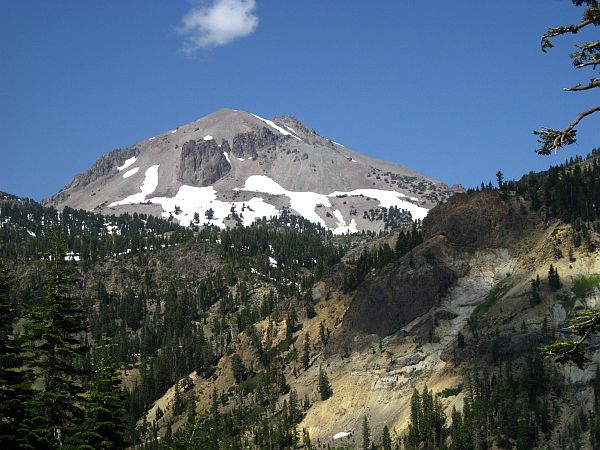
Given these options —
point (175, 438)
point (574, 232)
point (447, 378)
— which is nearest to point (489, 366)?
point (447, 378)

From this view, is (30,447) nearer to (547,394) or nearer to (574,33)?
(574,33)

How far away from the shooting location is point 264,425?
613 ft

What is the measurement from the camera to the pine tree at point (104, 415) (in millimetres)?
38938

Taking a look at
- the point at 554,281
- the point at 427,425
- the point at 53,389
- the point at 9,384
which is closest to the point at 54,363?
the point at 53,389

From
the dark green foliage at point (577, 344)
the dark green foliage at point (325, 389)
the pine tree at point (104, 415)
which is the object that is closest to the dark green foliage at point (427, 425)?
the dark green foliage at point (325, 389)

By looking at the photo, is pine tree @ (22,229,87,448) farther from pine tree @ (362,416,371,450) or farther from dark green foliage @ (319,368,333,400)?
dark green foliage @ (319,368,333,400)

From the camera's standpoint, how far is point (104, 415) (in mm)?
39906

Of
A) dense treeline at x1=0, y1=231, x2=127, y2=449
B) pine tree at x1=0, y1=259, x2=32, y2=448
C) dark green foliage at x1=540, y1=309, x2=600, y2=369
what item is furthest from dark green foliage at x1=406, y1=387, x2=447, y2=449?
dark green foliage at x1=540, y1=309, x2=600, y2=369

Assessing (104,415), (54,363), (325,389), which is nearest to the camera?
(104,415)

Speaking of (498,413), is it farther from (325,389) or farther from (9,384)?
(9,384)

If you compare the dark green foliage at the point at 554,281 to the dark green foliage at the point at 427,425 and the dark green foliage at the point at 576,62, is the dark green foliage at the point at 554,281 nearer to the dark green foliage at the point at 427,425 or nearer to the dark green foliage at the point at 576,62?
Answer: the dark green foliage at the point at 427,425

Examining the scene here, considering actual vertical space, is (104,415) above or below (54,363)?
below

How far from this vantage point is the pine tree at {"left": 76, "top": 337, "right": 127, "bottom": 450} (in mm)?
38938

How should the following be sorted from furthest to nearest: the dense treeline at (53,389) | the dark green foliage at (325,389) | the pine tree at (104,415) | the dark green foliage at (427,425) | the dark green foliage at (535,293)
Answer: the dark green foliage at (325,389) < the dark green foliage at (535,293) < the dark green foliage at (427,425) < the pine tree at (104,415) < the dense treeline at (53,389)
